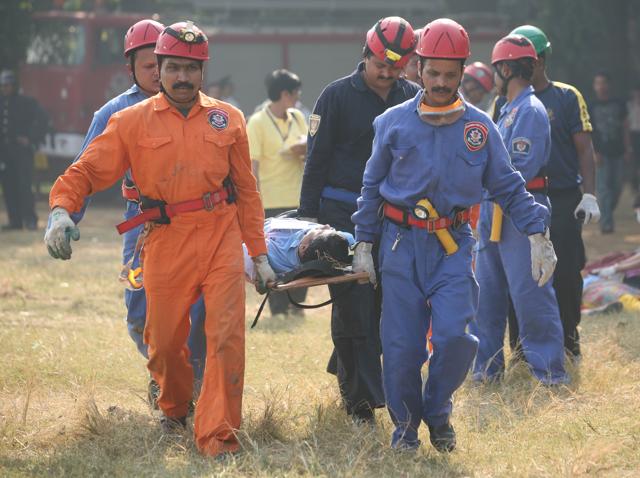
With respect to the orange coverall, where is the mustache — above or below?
above

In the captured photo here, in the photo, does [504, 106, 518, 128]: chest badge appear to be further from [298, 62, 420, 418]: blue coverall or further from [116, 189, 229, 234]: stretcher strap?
[116, 189, 229, 234]: stretcher strap

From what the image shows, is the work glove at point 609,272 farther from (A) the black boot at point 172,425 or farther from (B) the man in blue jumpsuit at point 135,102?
(A) the black boot at point 172,425

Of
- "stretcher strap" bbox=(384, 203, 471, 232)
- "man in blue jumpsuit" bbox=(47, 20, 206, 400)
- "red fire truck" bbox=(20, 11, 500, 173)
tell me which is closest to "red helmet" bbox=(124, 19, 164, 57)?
"man in blue jumpsuit" bbox=(47, 20, 206, 400)

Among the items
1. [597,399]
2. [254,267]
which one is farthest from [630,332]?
[254,267]

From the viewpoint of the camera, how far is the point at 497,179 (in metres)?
6.03

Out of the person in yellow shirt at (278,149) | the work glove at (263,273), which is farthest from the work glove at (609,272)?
the work glove at (263,273)

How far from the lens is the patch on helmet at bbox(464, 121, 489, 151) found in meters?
5.90

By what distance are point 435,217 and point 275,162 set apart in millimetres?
4617

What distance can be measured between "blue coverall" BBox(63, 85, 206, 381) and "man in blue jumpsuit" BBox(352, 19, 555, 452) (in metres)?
1.03

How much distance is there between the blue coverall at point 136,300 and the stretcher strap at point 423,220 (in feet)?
3.88

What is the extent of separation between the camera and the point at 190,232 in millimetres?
5848

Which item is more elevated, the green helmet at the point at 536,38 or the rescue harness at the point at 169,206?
the green helmet at the point at 536,38

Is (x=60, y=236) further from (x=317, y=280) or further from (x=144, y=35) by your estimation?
(x=144, y=35)

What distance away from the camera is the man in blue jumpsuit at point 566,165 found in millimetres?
8031
